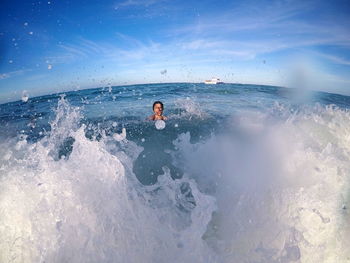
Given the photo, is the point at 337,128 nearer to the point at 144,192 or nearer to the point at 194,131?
the point at 194,131

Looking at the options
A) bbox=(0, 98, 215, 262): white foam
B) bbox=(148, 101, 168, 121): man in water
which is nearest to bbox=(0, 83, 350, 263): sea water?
bbox=(0, 98, 215, 262): white foam

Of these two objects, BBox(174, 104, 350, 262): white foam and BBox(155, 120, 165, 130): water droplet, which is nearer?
BBox(174, 104, 350, 262): white foam

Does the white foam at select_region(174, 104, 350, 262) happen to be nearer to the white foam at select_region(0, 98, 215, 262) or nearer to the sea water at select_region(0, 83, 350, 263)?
the sea water at select_region(0, 83, 350, 263)

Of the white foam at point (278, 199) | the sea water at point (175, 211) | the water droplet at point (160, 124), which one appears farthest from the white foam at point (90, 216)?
the water droplet at point (160, 124)

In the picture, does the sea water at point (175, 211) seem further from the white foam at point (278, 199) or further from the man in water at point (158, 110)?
the man in water at point (158, 110)

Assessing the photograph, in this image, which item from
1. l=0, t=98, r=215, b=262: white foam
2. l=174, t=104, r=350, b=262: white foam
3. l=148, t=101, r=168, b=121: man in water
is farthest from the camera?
l=148, t=101, r=168, b=121: man in water

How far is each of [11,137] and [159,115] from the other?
6.73 m

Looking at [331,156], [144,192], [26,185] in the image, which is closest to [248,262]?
[144,192]

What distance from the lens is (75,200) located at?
3129 mm

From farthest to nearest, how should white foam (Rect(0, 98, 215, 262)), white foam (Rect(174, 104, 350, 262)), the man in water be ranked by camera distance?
1. the man in water
2. white foam (Rect(174, 104, 350, 262))
3. white foam (Rect(0, 98, 215, 262))

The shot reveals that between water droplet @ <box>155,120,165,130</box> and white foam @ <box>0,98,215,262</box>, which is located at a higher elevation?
water droplet @ <box>155,120,165,130</box>

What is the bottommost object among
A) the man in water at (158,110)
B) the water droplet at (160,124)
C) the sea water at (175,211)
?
the sea water at (175,211)

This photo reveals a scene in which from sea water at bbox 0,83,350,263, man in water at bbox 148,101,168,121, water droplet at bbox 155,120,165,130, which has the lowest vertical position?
sea water at bbox 0,83,350,263

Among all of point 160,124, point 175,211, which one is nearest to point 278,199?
point 175,211
